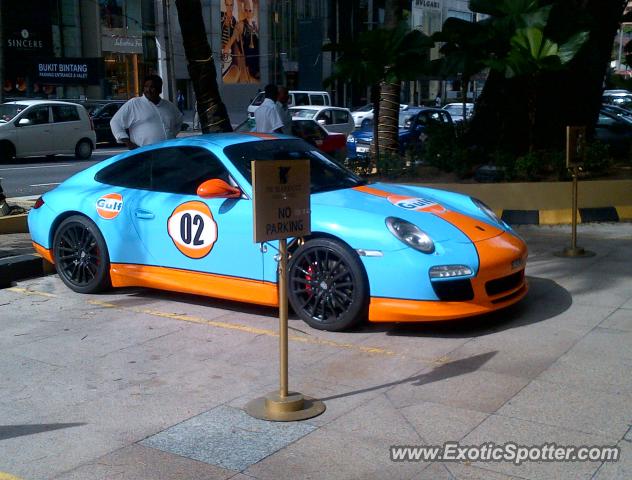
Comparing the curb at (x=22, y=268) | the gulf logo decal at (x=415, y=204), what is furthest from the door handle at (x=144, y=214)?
the gulf logo decal at (x=415, y=204)

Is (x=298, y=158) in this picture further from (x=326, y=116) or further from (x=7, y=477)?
(x=326, y=116)

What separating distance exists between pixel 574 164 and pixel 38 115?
17.4m

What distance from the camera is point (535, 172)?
1139 centimetres

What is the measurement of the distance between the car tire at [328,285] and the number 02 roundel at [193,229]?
812 mm

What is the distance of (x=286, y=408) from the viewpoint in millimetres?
4637

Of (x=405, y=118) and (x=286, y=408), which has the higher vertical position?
(x=405, y=118)

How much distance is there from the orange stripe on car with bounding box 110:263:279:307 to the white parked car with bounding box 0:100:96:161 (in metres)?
15.6

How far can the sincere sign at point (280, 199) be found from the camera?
4.41 metres

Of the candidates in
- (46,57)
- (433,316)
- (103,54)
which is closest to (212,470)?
(433,316)

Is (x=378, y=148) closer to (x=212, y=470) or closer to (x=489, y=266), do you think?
(x=489, y=266)

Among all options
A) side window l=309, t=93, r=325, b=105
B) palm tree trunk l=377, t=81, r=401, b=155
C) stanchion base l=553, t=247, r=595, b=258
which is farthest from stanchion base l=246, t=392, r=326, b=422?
side window l=309, t=93, r=325, b=105

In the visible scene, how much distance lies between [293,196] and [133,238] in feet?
9.69

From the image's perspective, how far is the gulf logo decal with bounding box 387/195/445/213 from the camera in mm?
6438

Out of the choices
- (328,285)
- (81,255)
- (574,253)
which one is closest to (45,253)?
(81,255)
